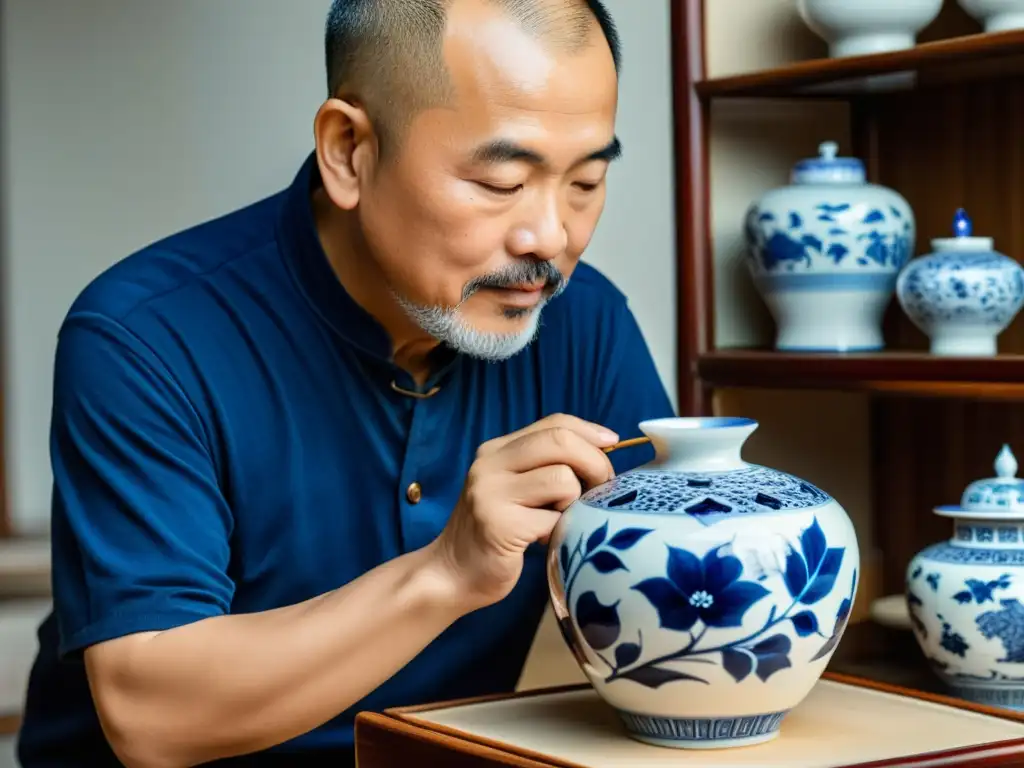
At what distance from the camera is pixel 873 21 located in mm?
1978

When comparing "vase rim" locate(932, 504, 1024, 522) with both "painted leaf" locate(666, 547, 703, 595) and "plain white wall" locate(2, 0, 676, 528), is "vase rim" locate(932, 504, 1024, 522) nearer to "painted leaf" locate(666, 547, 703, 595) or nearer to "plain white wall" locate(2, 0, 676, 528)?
"painted leaf" locate(666, 547, 703, 595)

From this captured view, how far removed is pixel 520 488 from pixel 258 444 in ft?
1.40

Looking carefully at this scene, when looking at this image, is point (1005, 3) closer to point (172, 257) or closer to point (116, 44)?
point (172, 257)

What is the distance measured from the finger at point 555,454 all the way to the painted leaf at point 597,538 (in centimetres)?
12

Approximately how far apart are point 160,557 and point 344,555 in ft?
0.94

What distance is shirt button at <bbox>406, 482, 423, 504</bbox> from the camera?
1646 mm

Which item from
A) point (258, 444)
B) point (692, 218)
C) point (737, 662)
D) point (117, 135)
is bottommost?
point (737, 662)

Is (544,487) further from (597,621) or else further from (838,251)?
(838,251)

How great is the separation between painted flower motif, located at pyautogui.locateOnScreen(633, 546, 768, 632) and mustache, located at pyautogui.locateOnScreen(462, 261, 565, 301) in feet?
1.35

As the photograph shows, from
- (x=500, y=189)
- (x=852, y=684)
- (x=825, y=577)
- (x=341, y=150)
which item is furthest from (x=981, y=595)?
(x=341, y=150)

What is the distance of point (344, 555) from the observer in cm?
165

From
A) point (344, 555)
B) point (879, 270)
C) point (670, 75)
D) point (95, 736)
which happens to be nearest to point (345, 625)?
point (344, 555)

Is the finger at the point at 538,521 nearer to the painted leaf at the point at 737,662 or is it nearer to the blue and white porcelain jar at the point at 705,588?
the blue and white porcelain jar at the point at 705,588

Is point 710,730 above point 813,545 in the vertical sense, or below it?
below
